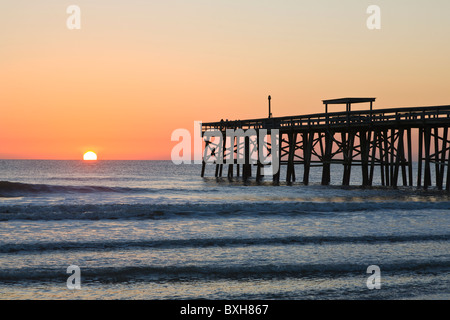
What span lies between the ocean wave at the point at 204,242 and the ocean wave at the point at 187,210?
15.9 feet

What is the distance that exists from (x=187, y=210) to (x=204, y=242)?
22.1ft

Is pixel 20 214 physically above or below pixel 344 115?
below

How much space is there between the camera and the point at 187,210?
19.1 m

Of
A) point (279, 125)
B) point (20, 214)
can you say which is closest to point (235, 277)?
point (20, 214)

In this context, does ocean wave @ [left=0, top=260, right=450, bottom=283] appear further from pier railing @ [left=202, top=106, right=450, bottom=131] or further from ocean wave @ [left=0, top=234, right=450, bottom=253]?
pier railing @ [left=202, top=106, right=450, bottom=131]

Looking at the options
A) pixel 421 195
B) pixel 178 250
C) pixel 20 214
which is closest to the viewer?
pixel 178 250

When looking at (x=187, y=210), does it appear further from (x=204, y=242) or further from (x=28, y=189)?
(x=28, y=189)

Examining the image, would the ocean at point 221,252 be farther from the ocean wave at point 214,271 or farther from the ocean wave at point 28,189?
the ocean wave at point 28,189

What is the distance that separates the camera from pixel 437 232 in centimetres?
1382

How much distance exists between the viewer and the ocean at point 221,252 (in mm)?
8367

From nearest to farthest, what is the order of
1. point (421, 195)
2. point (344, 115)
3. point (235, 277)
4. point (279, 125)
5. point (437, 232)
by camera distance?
point (235, 277) < point (437, 232) < point (421, 195) < point (344, 115) < point (279, 125)

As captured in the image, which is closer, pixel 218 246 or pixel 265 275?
pixel 265 275
